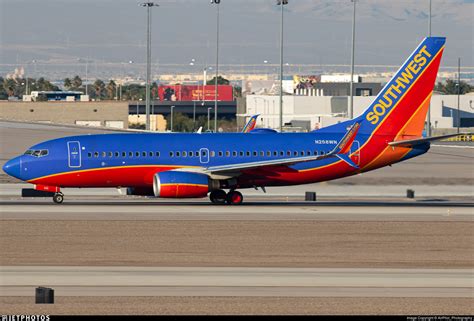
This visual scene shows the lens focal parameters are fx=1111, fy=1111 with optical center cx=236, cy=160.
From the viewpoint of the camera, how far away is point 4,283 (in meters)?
31.6

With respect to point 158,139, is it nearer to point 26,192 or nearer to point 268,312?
point 26,192

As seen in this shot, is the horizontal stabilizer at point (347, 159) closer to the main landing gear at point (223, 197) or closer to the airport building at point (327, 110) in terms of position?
the main landing gear at point (223, 197)

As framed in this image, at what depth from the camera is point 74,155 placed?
5594 centimetres

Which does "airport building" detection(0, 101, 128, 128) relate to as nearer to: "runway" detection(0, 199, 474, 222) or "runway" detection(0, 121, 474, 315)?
"runway" detection(0, 121, 474, 315)

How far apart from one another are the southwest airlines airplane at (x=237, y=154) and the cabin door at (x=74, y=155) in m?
0.05

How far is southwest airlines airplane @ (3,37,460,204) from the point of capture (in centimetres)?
5588

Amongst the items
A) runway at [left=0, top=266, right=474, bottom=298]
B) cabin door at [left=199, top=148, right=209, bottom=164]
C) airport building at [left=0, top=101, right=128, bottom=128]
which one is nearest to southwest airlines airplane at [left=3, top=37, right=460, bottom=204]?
cabin door at [left=199, top=148, right=209, bottom=164]

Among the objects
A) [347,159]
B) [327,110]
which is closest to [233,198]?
[347,159]

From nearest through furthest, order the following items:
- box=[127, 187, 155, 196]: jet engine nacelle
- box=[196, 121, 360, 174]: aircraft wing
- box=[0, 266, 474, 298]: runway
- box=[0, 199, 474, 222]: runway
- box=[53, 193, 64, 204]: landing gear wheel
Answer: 1. box=[0, 266, 474, 298]: runway
2. box=[0, 199, 474, 222]: runway
3. box=[196, 121, 360, 174]: aircraft wing
4. box=[53, 193, 64, 204]: landing gear wheel
5. box=[127, 187, 155, 196]: jet engine nacelle

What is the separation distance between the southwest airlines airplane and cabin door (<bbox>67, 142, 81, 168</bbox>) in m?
0.05

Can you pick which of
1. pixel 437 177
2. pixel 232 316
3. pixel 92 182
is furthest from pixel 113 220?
pixel 437 177

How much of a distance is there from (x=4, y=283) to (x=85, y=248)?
8220 millimetres

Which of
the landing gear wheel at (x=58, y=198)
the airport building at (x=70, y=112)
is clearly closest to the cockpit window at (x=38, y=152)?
the landing gear wheel at (x=58, y=198)

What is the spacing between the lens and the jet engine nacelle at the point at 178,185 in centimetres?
5434
